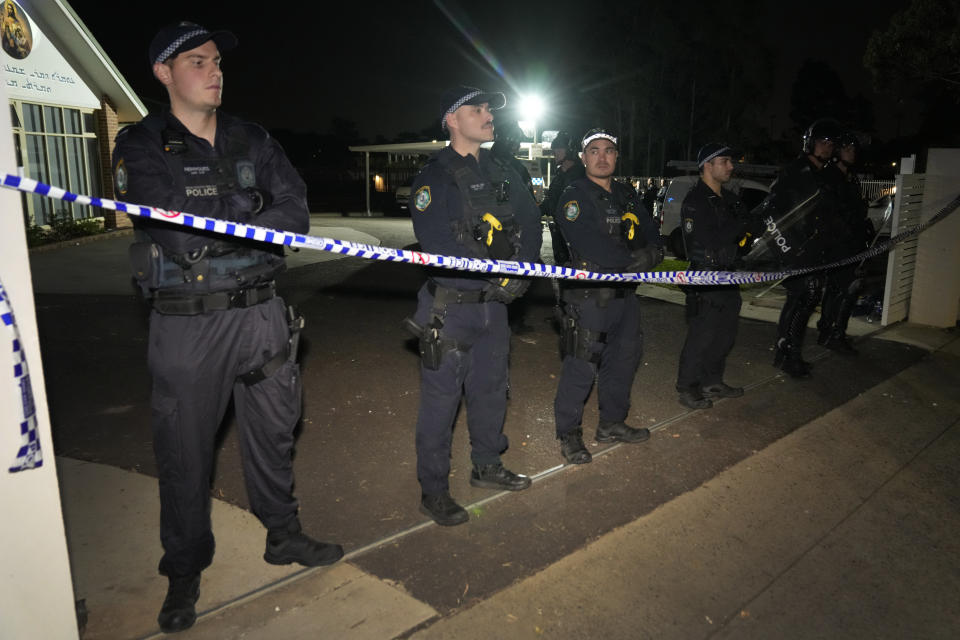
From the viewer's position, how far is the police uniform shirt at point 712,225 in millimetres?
5273

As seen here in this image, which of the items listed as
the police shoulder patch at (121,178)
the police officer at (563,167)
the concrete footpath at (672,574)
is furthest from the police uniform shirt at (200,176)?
the police officer at (563,167)

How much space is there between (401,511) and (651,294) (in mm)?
7567

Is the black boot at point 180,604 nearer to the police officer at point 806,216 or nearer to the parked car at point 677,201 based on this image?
the police officer at point 806,216

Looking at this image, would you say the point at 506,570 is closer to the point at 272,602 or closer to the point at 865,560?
the point at 272,602

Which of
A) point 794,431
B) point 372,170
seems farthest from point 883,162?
point 794,431

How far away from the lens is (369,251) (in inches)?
120

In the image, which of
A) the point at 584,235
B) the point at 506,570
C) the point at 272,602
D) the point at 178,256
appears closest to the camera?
the point at 178,256

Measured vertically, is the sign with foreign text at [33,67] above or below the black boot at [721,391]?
above

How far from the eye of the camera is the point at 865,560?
341 centimetres

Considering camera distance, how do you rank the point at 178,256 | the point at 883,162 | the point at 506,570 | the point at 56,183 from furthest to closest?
the point at 883,162 < the point at 56,183 < the point at 506,570 < the point at 178,256

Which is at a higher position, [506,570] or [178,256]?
[178,256]

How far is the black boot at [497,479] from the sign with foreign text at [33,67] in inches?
592

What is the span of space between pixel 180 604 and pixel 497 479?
183cm

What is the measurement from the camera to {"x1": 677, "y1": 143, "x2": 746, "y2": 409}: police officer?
527 cm
